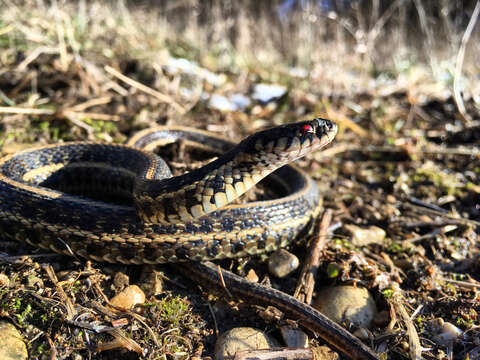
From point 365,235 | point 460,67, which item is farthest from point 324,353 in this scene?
point 460,67

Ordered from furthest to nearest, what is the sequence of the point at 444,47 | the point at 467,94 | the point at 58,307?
the point at 444,47 < the point at 467,94 < the point at 58,307

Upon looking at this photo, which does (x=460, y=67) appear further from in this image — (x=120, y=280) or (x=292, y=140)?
(x=120, y=280)

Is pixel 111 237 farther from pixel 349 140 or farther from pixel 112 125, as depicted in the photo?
pixel 349 140

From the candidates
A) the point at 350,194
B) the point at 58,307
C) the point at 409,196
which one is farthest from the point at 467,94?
the point at 58,307

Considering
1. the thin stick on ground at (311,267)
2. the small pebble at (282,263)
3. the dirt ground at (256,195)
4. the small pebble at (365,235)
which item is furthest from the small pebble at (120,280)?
the small pebble at (365,235)

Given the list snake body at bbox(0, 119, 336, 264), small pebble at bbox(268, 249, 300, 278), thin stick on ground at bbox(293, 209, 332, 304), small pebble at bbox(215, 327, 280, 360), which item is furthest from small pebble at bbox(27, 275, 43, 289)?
thin stick on ground at bbox(293, 209, 332, 304)

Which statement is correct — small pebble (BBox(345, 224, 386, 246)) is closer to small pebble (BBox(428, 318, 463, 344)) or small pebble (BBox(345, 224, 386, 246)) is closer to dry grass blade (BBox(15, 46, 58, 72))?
small pebble (BBox(428, 318, 463, 344))

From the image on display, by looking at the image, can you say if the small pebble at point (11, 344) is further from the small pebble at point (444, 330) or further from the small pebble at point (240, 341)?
the small pebble at point (444, 330)
